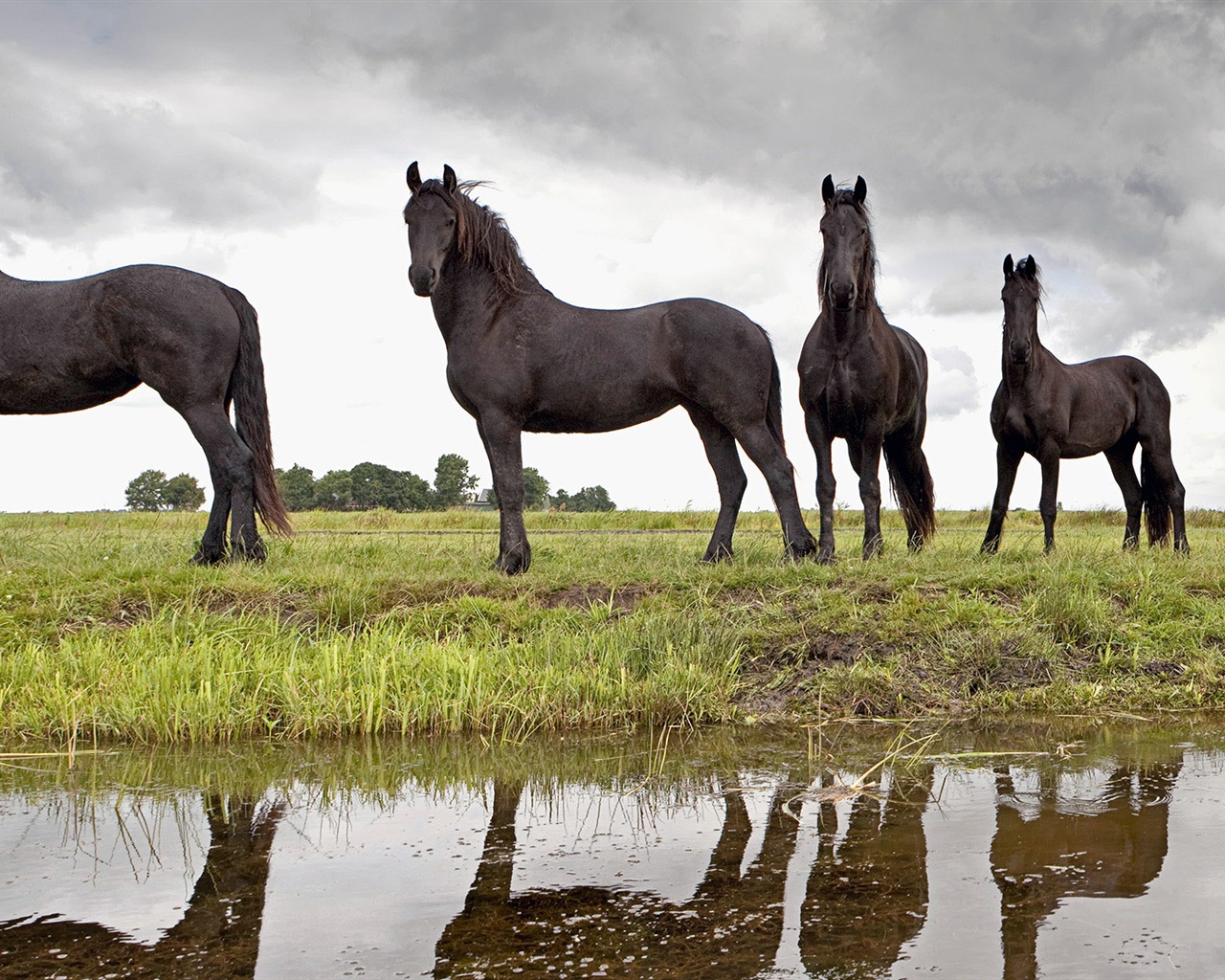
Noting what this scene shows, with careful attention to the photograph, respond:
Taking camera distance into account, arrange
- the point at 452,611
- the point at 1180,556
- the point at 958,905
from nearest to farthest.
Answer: the point at 958,905, the point at 452,611, the point at 1180,556

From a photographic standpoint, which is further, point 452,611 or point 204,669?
point 452,611

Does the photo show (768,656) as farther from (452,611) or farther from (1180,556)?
(1180,556)

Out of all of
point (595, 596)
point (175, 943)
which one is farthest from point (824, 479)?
point (175, 943)

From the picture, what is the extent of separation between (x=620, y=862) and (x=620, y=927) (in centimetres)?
57

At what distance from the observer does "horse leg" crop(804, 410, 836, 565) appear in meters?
9.30

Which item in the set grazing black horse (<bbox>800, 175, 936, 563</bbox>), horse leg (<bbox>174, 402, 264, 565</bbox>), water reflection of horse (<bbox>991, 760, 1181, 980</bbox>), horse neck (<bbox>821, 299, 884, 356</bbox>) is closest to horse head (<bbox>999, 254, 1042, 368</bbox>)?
grazing black horse (<bbox>800, 175, 936, 563</bbox>)

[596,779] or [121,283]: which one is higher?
[121,283]

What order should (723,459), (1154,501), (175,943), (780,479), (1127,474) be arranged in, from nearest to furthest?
(175,943)
(780,479)
(723,459)
(1154,501)
(1127,474)

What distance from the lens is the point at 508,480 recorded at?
9.30 m

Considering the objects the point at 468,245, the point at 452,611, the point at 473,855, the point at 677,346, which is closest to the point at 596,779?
the point at 473,855

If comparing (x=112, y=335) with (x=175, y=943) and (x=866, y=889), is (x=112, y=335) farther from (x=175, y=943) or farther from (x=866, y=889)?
(x=866, y=889)

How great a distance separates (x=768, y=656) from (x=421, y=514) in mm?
15398

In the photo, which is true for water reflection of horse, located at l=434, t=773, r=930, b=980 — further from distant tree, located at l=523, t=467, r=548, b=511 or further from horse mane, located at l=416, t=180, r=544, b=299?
distant tree, located at l=523, t=467, r=548, b=511

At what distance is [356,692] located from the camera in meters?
6.05
